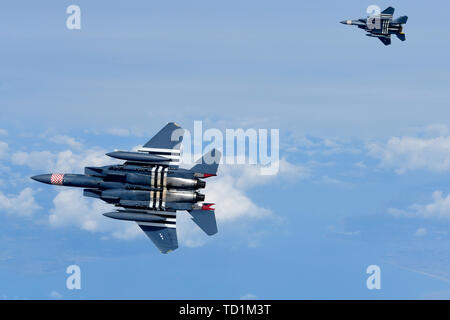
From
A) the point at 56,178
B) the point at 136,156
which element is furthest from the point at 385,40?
the point at 56,178

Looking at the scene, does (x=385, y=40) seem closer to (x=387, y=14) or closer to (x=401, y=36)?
(x=401, y=36)

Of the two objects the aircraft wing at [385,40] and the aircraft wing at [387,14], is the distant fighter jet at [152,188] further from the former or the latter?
the aircraft wing at [387,14]

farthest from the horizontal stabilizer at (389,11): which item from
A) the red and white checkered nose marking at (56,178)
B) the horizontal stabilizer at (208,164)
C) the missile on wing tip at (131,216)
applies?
the red and white checkered nose marking at (56,178)

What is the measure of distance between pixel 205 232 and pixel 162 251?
19.5ft

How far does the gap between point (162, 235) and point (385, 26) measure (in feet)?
172

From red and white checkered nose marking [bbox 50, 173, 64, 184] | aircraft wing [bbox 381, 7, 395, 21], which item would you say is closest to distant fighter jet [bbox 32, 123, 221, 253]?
A: red and white checkered nose marking [bbox 50, 173, 64, 184]

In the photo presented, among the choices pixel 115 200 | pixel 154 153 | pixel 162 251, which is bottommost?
pixel 162 251

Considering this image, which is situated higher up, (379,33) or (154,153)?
(379,33)

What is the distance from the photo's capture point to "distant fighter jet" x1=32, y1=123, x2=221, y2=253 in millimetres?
78438
